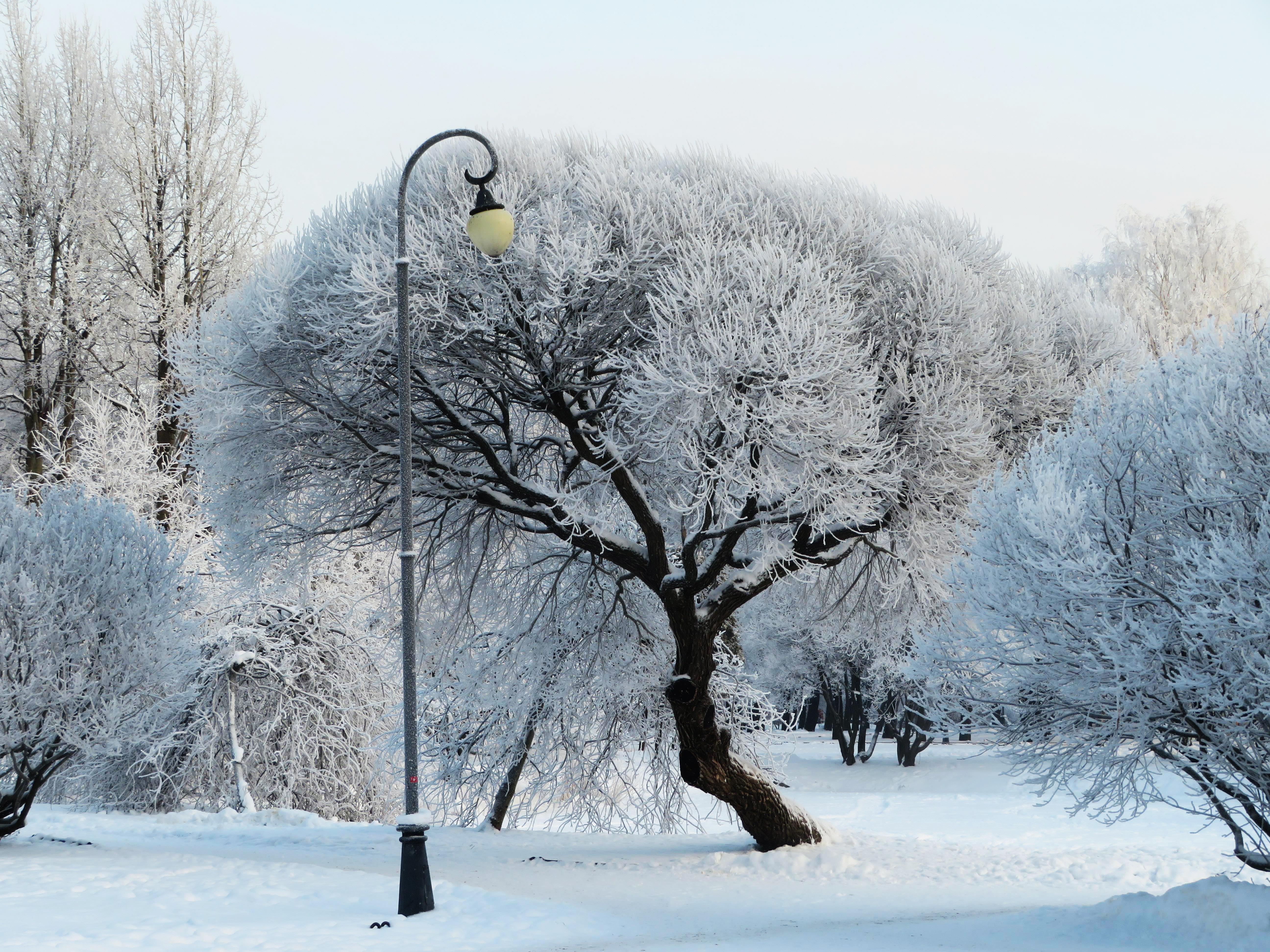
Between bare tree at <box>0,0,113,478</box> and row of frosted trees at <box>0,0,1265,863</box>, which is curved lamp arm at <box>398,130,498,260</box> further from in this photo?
bare tree at <box>0,0,113,478</box>

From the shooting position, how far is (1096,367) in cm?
1239

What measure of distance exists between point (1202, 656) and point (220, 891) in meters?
7.83

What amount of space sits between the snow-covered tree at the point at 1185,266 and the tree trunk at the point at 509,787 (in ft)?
71.1

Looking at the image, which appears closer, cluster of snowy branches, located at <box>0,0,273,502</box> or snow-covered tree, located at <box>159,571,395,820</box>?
snow-covered tree, located at <box>159,571,395,820</box>

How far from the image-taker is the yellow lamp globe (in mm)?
8227

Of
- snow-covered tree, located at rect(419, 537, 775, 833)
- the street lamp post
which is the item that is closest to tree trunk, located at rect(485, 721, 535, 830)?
snow-covered tree, located at rect(419, 537, 775, 833)

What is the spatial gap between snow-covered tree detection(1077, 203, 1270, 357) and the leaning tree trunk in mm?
21027

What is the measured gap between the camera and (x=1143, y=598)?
7125mm

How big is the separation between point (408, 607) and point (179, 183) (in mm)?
15927

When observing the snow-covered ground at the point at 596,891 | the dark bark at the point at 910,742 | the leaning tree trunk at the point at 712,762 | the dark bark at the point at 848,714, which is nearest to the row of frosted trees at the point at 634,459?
the leaning tree trunk at the point at 712,762

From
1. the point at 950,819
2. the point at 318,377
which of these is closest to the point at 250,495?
the point at 318,377

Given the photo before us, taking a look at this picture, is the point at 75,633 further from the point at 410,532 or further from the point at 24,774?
the point at 410,532

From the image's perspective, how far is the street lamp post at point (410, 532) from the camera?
27.2ft

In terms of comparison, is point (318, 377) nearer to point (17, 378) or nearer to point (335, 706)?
point (335, 706)
